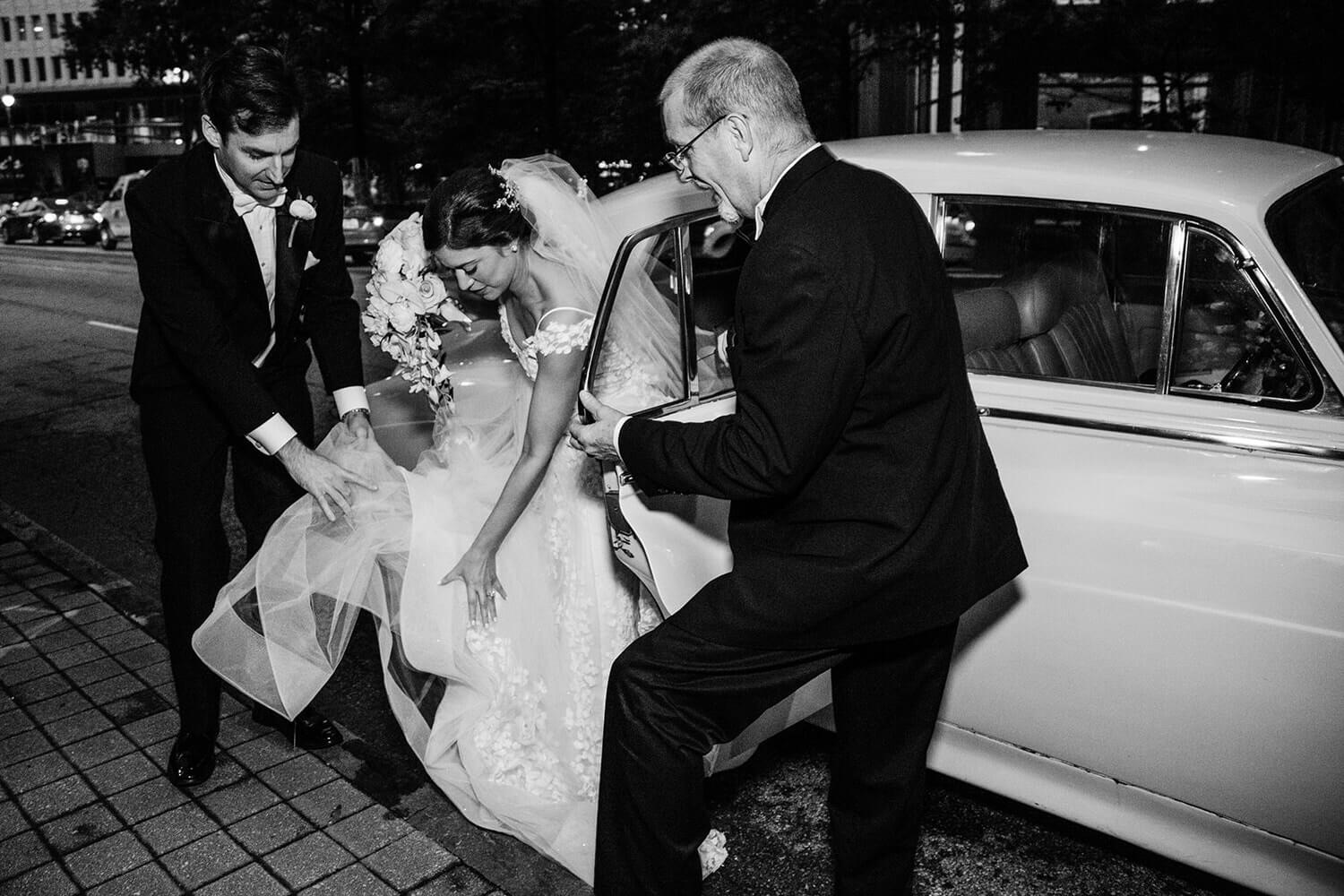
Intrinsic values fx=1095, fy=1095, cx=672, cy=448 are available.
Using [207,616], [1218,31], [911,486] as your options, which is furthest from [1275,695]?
[1218,31]

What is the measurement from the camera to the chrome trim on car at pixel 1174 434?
7.43ft

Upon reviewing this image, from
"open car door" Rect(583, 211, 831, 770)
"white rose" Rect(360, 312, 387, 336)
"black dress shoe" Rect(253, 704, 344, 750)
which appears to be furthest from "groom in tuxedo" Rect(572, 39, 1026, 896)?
"black dress shoe" Rect(253, 704, 344, 750)

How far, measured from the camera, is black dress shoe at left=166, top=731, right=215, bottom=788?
324cm

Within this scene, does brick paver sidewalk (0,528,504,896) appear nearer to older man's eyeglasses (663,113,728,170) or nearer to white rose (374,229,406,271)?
white rose (374,229,406,271)

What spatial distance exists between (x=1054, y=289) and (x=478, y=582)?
1.90 meters

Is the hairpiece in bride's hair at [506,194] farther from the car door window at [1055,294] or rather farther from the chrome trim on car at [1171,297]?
the chrome trim on car at [1171,297]

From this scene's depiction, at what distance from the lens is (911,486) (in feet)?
6.46

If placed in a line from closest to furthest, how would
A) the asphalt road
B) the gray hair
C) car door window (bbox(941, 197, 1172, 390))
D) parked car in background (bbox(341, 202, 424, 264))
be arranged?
the gray hair < the asphalt road < car door window (bbox(941, 197, 1172, 390)) < parked car in background (bbox(341, 202, 424, 264))

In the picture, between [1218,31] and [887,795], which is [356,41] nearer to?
[1218,31]

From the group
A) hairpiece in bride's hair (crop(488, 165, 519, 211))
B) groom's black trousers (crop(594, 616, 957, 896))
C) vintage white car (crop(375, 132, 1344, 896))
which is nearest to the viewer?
groom's black trousers (crop(594, 616, 957, 896))

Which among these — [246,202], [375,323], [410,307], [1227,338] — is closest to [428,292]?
[410,307]

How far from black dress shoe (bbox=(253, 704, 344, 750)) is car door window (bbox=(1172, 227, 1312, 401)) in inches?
105

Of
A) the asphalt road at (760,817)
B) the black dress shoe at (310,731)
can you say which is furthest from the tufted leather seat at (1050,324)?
the black dress shoe at (310,731)

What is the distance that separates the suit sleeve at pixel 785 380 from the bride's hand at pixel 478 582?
4.16 feet
